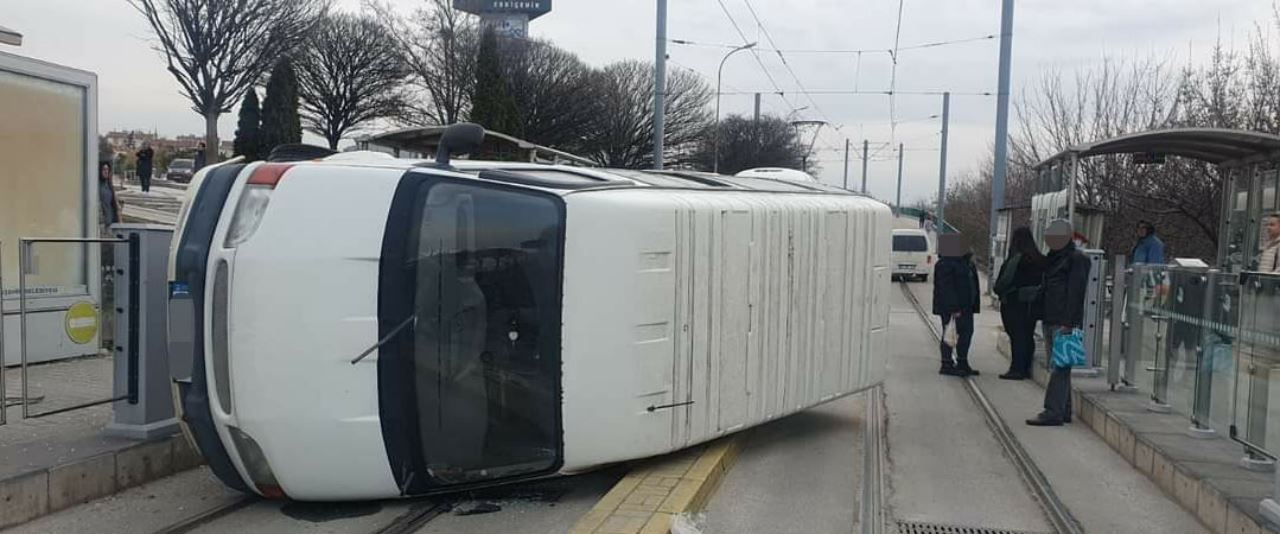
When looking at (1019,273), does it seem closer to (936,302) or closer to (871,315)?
(936,302)

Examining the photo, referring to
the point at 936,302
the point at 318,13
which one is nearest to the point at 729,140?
the point at 318,13

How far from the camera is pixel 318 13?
29.1 m

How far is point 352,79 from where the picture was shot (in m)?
36.5

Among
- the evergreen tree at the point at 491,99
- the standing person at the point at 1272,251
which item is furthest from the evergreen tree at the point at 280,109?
the standing person at the point at 1272,251

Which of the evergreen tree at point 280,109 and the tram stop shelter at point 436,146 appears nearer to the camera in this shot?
the tram stop shelter at point 436,146

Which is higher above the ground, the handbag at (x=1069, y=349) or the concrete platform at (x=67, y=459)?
the handbag at (x=1069, y=349)

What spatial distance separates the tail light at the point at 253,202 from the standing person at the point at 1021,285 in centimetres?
824

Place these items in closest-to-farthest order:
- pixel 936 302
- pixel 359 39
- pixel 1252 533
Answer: pixel 1252 533
pixel 936 302
pixel 359 39

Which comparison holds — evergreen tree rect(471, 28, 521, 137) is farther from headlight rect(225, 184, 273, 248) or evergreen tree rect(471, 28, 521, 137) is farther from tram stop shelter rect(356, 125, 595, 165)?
headlight rect(225, 184, 273, 248)

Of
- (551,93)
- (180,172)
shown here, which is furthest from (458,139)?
(180,172)

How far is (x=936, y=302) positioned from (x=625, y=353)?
729cm

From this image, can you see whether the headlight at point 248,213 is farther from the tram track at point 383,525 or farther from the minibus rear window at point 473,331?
the tram track at point 383,525

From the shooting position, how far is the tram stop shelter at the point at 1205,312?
6289mm

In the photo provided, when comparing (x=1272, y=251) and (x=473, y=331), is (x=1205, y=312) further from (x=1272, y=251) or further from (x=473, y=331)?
(x=473, y=331)
